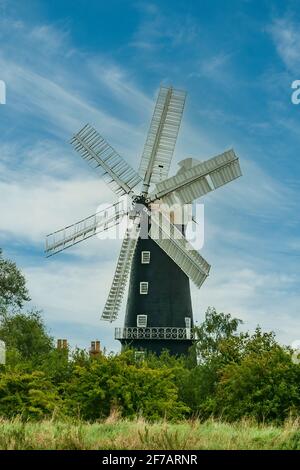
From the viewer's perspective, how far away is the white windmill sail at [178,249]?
5381 centimetres

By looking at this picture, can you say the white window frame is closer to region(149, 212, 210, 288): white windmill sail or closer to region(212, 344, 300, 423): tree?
region(149, 212, 210, 288): white windmill sail

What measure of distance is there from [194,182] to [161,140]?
13.0 ft

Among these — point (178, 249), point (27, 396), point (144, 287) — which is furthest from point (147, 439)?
point (144, 287)

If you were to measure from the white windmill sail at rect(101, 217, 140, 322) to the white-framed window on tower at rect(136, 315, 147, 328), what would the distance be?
72.1 inches

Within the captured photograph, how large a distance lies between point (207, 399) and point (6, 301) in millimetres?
31299

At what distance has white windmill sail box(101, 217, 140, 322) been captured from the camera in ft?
181

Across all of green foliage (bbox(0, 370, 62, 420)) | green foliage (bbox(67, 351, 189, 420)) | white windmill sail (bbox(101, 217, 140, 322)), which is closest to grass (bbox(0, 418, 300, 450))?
green foliage (bbox(67, 351, 189, 420))

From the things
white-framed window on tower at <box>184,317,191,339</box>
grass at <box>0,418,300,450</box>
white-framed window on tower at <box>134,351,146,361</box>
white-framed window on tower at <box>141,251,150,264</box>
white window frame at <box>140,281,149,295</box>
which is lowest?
grass at <box>0,418,300,450</box>

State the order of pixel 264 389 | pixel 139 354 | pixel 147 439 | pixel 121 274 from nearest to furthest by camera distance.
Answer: pixel 147 439 → pixel 264 389 → pixel 139 354 → pixel 121 274

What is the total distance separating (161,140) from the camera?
185ft

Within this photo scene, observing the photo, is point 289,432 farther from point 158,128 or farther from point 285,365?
point 158,128

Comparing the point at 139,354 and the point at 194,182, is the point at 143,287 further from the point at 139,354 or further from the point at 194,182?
the point at 194,182

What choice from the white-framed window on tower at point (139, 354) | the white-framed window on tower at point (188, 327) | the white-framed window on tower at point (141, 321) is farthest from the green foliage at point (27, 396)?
the white-framed window on tower at point (188, 327)
